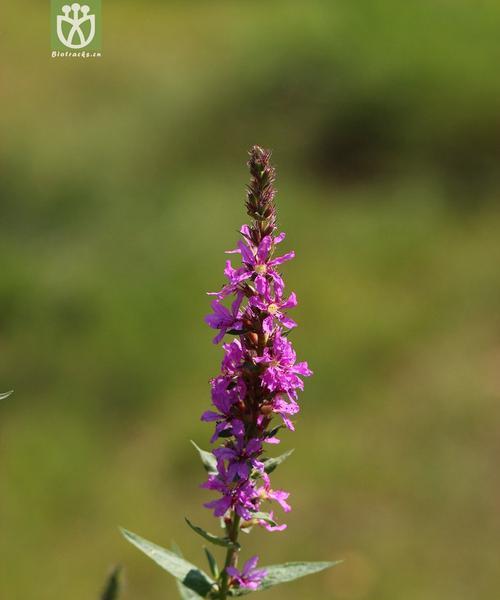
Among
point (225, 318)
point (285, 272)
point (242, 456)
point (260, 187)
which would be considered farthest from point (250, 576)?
point (285, 272)

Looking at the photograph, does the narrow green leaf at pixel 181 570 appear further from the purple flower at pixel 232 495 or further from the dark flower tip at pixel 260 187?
the dark flower tip at pixel 260 187

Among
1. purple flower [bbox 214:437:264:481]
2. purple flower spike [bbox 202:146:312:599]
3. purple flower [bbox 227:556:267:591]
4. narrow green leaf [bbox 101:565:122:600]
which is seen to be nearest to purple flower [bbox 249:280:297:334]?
purple flower spike [bbox 202:146:312:599]

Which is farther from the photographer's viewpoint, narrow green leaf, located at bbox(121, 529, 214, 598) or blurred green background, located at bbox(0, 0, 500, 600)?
blurred green background, located at bbox(0, 0, 500, 600)

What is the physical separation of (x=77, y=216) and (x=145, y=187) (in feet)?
1.23

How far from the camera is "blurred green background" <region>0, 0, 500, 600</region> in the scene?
10.8ft

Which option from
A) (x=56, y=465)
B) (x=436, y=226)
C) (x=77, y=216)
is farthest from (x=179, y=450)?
(x=436, y=226)

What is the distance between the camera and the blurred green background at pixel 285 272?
3.28 metres

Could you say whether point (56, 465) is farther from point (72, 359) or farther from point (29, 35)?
point (29, 35)

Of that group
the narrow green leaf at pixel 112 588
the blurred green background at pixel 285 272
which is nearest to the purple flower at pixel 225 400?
the narrow green leaf at pixel 112 588

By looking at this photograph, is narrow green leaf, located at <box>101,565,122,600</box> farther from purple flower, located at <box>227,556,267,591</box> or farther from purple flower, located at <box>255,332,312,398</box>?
purple flower, located at <box>255,332,312,398</box>

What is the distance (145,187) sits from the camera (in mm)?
4688

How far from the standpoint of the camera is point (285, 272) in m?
4.34

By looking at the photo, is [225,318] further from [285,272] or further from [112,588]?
[285,272]

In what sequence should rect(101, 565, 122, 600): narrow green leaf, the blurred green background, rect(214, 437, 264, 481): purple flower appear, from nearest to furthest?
1. rect(214, 437, 264, 481): purple flower
2. rect(101, 565, 122, 600): narrow green leaf
3. the blurred green background
